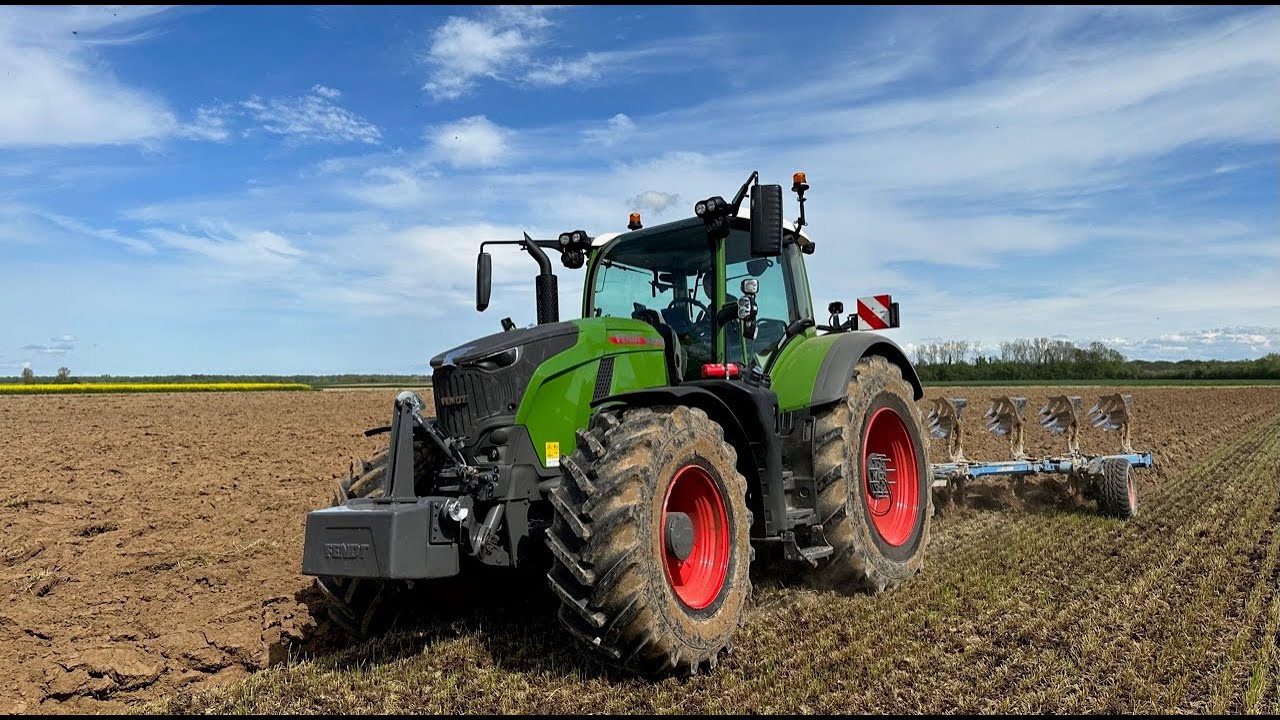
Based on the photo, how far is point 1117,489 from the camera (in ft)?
28.6

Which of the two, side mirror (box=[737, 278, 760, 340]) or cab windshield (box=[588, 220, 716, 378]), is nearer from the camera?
side mirror (box=[737, 278, 760, 340])

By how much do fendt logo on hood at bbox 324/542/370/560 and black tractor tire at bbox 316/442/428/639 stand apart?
66cm

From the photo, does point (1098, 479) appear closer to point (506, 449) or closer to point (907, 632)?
point (907, 632)

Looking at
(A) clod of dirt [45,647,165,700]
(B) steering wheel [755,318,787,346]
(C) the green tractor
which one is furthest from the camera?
(B) steering wheel [755,318,787,346]

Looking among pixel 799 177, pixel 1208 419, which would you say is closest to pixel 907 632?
pixel 799 177

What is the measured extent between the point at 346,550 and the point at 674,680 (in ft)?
5.51

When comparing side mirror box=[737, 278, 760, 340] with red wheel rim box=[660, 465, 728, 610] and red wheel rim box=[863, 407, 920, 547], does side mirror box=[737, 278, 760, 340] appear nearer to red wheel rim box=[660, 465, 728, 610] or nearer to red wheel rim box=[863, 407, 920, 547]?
red wheel rim box=[660, 465, 728, 610]

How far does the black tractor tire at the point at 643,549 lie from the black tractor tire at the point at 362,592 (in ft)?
4.14

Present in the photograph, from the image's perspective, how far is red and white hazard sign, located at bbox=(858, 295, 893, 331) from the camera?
25.1 feet

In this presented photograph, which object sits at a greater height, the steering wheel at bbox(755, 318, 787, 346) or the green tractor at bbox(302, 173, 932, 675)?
the steering wheel at bbox(755, 318, 787, 346)

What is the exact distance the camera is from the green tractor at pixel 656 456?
4.12m

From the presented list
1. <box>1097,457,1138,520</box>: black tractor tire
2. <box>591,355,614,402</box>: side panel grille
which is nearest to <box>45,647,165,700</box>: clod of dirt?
<box>591,355,614,402</box>: side panel grille

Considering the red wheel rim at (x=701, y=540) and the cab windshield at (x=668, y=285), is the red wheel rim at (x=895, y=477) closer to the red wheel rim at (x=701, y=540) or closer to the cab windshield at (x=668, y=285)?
the cab windshield at (x=668, y=285)

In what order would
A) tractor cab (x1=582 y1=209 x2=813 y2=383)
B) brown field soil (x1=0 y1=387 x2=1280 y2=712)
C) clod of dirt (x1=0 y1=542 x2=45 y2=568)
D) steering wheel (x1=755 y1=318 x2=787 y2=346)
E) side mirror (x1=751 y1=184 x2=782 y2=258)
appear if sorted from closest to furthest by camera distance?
brown field soil (x1=0 y1=387 x2=1280 y2=712), side mirror (x1=751 y1=184 x2=782 y2=258), tractor cab (x1=582 y1=209 x2=813 y2=383), steering wheel (x1=755 y1=318 x2=787 y2=346), clod of dirt (x1=0 y1=542 x2=45 y2=568)
